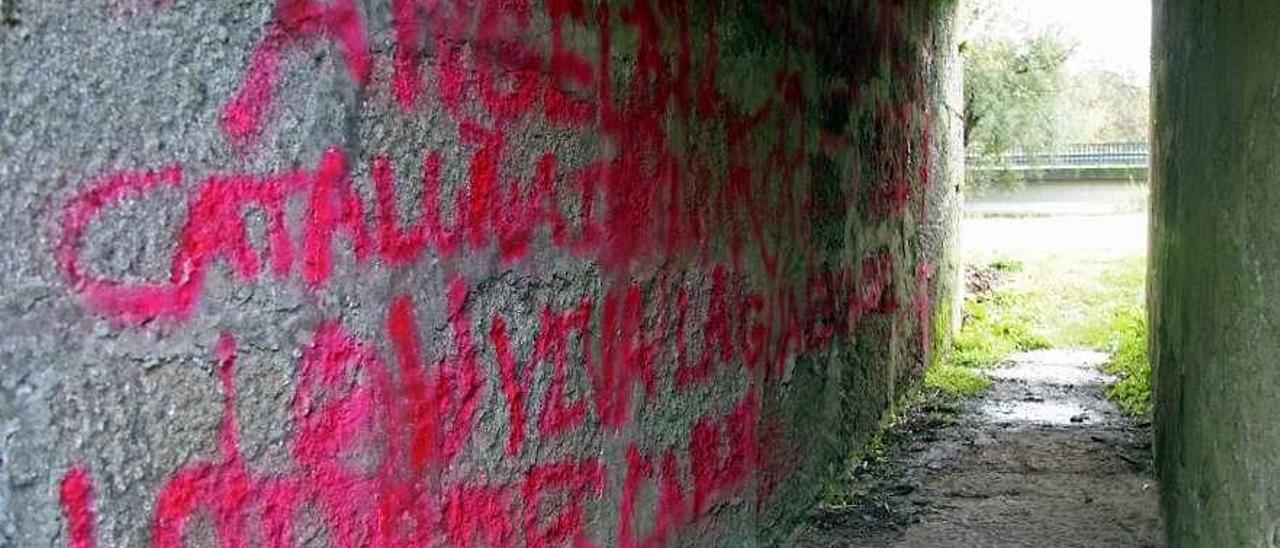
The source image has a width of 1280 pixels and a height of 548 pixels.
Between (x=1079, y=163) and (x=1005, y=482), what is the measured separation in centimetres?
2204

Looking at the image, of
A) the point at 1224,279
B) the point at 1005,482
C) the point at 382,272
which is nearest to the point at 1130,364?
the point at 1005,482

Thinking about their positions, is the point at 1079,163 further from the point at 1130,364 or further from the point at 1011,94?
the point at 1130,364

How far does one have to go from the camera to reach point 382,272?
1553mm

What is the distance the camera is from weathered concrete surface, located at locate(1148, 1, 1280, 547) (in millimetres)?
1551

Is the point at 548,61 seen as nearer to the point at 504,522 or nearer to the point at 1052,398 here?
the point at 504,522

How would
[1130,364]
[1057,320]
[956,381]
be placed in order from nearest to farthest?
[956,381] → [1130,364] → [1057,320]

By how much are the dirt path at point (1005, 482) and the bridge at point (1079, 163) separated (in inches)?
380

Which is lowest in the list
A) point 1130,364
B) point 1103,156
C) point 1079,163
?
point 1130,364

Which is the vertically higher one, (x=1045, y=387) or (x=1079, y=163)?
(x=1079, y=163)

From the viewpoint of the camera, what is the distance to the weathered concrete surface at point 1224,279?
5.09ft

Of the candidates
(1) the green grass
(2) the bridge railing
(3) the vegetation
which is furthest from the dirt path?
(2) the bridge railing

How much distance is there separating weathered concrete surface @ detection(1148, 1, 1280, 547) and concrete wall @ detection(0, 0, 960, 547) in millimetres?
1016

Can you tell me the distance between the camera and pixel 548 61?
1.94 m

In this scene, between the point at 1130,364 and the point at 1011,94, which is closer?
the point at 1130,364
